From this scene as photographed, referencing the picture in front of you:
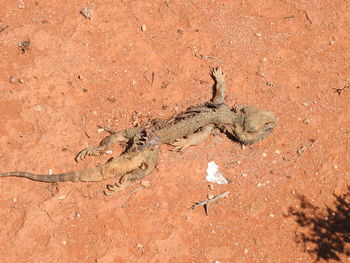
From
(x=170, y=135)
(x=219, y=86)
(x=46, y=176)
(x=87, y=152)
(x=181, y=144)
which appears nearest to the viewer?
(x=46, y=176)

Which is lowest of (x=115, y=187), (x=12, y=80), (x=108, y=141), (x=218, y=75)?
(x=115, y=187)

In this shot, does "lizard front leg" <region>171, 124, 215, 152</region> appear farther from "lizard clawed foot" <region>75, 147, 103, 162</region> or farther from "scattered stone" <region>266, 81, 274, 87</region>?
"scattered stone" <region>266, 81, 274, 87</region>

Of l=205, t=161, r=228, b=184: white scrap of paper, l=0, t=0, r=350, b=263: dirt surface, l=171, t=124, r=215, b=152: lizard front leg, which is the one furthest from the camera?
l=171, t=124, r=215, b=152: lizard front leg

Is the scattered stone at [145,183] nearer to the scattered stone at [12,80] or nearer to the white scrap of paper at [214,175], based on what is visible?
the white scrap of paper at [214,175]

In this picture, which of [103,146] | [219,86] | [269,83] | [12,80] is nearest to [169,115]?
Answer: [219,86]

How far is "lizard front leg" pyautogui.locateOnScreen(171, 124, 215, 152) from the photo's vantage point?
6.13 meters

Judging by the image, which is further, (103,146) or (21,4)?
(21,4)

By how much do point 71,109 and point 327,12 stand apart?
5383 millimetres

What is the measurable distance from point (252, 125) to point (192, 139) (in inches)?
41.3

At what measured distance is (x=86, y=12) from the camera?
22.2ft

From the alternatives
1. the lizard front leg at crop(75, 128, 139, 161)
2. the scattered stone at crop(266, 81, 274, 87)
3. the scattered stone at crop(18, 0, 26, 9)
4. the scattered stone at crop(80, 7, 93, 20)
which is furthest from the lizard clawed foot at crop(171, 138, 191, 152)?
the scattered stone at crop(18, 0, 26, 9)

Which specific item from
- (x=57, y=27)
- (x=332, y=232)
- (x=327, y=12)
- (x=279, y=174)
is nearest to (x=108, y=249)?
(x=279, y=174)

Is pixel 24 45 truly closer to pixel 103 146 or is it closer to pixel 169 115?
pixel 103 146

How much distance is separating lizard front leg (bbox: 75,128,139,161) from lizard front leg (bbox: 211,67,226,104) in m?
1.51
